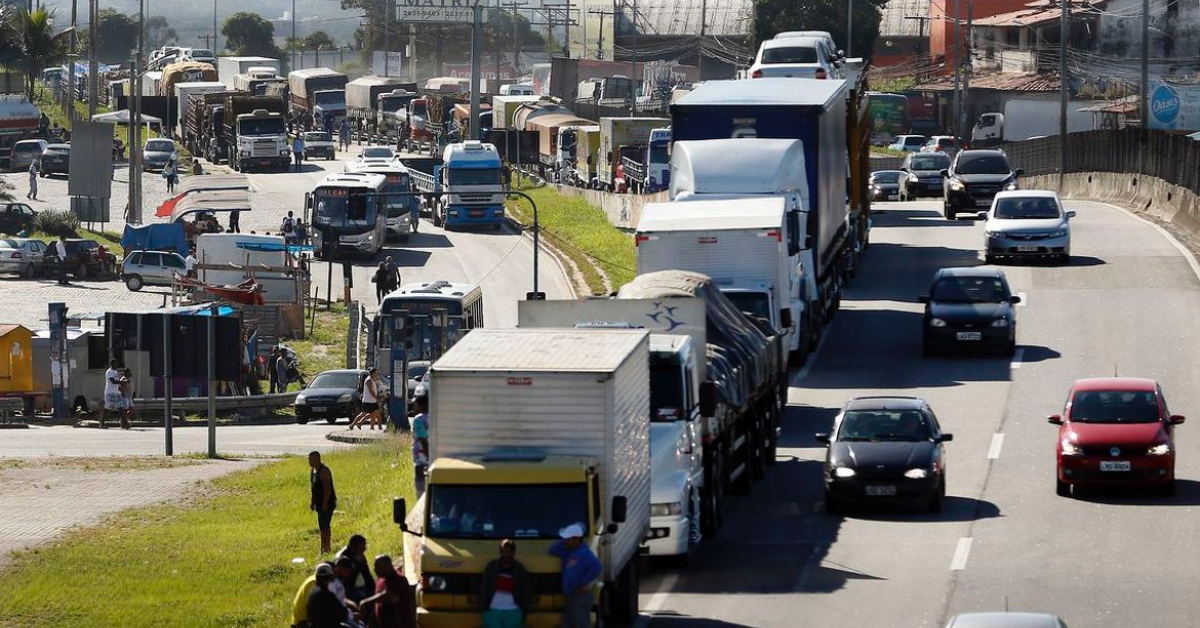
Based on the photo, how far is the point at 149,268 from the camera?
65.2 m

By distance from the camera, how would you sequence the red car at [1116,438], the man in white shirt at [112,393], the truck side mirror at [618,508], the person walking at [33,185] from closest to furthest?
1. the truck side mirror at [618,508]
2. the red car at [1116,438]
3. the man in white shirt at [112,393]
4. the person walking at [33,185]

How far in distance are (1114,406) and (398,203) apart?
162 ft

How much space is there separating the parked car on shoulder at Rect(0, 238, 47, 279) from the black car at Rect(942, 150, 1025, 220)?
104 ft

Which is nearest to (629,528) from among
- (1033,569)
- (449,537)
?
(449,537)

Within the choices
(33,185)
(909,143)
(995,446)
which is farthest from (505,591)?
(909,143)

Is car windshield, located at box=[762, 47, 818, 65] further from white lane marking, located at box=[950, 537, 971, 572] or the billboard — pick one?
the billboard

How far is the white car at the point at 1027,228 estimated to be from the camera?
4541 cm

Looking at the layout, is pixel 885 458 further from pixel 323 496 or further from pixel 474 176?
pixel 474 176

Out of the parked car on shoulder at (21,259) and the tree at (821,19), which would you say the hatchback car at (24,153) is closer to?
the parked car on shoulder at (21,259)

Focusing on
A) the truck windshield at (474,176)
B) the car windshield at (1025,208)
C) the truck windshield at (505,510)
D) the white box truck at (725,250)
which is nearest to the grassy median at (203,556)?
the truck windshield at (505,510)

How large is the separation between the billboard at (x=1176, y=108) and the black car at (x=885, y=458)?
198ft

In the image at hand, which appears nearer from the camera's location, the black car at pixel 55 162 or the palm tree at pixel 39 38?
the black car at pixel 55 162

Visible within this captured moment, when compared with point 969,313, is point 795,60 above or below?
above

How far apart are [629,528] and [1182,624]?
214 inches
